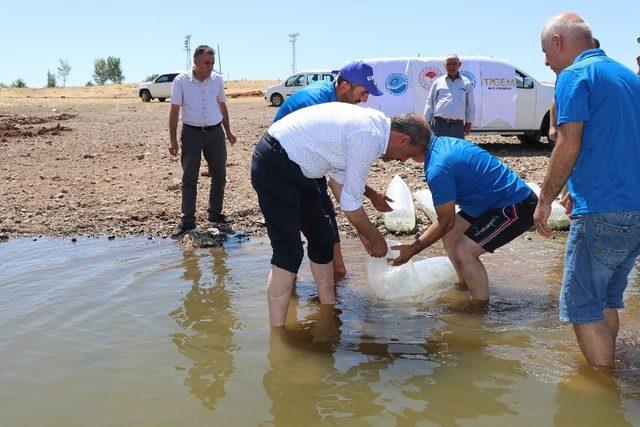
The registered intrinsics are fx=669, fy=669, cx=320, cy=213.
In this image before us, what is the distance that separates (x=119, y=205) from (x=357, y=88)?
476cm

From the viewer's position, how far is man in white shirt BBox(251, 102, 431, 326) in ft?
12.0

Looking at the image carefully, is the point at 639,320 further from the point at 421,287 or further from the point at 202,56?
the point at 202,56

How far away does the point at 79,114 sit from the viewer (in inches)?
892

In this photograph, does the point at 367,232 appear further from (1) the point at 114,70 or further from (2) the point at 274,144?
(1) the point at 114,70

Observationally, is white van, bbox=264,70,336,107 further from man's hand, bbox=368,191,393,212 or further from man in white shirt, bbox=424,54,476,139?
man's hand, bbox=368,191,393,212

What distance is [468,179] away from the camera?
445cm

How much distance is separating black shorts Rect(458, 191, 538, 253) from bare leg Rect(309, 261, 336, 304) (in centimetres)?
103

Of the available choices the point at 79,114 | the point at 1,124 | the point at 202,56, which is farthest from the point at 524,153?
the point at 79,114

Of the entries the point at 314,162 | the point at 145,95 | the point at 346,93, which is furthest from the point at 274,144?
the point at 145,95

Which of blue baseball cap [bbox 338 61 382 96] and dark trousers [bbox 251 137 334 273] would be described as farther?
blue baseball cap [bbox 338 61 382 96]

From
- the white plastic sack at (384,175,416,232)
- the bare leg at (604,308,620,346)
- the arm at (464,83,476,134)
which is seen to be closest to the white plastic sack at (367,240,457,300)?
the bare leg at (604,308,620,346)

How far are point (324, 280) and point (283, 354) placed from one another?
873mm

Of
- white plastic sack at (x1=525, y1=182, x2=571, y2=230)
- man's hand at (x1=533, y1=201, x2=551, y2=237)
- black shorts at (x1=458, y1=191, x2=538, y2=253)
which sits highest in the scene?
man's hand at (x1=533, y1=201, x2=551, y2=237)

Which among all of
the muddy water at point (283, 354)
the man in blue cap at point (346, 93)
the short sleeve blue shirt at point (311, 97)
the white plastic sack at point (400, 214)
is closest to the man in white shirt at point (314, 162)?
the man in blue cap at point (346, 93)
